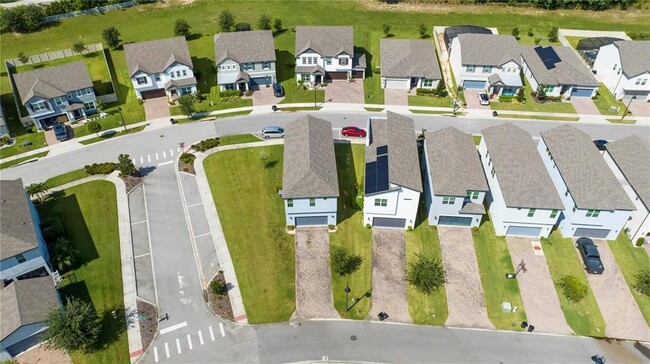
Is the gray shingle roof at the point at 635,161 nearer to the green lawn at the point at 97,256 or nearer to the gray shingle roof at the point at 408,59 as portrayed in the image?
the gray shingle roof at the point at 408,59

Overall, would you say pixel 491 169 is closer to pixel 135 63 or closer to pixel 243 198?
pixel 243 198

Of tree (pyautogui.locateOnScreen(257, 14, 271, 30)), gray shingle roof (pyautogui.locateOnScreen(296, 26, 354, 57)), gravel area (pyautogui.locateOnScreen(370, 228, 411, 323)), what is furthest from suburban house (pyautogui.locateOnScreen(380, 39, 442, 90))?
gravel area (pyautogui.locateOnScreen(370, 228, 411, 323))

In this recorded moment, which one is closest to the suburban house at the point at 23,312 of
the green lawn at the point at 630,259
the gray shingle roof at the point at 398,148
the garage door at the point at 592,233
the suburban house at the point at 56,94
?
the suburban house at the point at 56,94

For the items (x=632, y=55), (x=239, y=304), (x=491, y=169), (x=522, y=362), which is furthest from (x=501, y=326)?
(x=632, y=55)

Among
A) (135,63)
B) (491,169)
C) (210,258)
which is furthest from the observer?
(135,63)

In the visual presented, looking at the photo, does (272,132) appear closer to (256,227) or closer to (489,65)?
(256,227)

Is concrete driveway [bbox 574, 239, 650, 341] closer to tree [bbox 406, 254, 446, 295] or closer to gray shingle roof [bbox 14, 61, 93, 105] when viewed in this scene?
tree [bbox 406, 254, 446, 295]

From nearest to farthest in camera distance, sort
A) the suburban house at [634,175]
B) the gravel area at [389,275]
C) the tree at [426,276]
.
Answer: the gravel area at [389,275] → the tree at [426,276] → the suburban house at [634,175]
